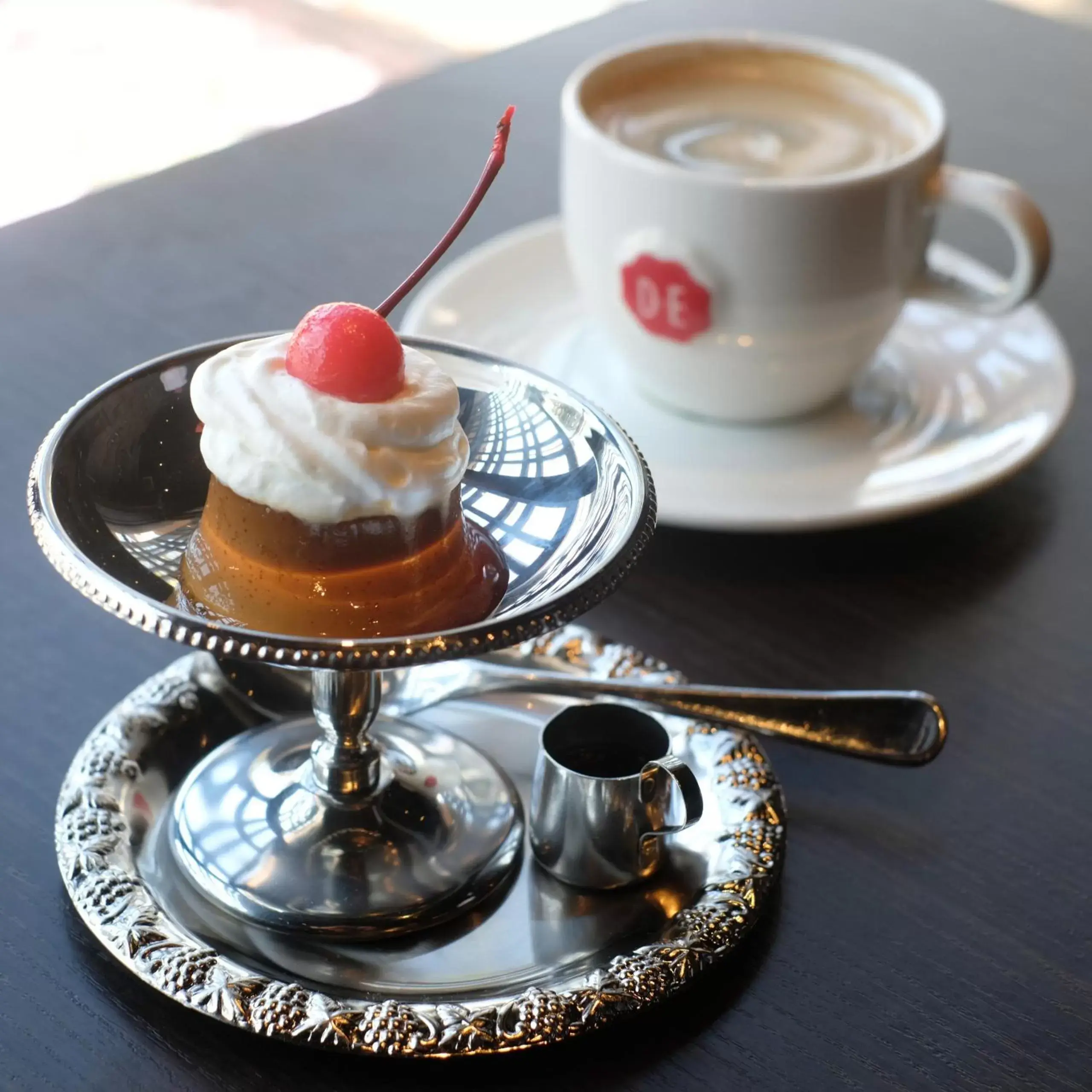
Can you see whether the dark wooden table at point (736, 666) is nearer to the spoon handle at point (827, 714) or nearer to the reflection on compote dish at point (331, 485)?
the spoon handle at point (827, 714)

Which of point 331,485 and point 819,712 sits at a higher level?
point 331,485

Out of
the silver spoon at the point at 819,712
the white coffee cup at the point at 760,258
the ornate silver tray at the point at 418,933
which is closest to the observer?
the ornate silver tray at the point at 418,933

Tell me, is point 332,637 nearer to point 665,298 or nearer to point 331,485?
point 331,485

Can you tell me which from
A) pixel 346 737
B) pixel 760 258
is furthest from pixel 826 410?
pixel 346 737

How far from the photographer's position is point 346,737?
0.53 meters

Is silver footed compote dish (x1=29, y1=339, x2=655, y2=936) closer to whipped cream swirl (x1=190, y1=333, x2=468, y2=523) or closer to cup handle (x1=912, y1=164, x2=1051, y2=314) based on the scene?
whipped cream swirl (x1=190, y1=333, x2=468, y2=523)

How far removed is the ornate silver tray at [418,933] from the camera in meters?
0.45

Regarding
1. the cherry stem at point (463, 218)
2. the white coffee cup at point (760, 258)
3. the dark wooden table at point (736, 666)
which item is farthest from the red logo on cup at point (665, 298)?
the cherry stem at point (463, 218)

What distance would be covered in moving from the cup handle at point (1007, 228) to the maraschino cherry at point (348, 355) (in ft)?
1.25

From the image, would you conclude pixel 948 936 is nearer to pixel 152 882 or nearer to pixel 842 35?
pixel 152 882

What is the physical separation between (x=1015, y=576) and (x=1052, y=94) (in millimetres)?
664

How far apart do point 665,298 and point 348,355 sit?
0.99ft

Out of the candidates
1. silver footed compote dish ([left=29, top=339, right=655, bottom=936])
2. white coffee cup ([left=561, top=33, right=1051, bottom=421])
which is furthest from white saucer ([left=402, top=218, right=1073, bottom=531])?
silver footed compote dish ([left=29, top=339, right=655, bottom=936])

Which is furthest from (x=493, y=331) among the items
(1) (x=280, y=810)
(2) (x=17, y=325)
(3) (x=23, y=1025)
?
(3) (x=23, y=1025)
